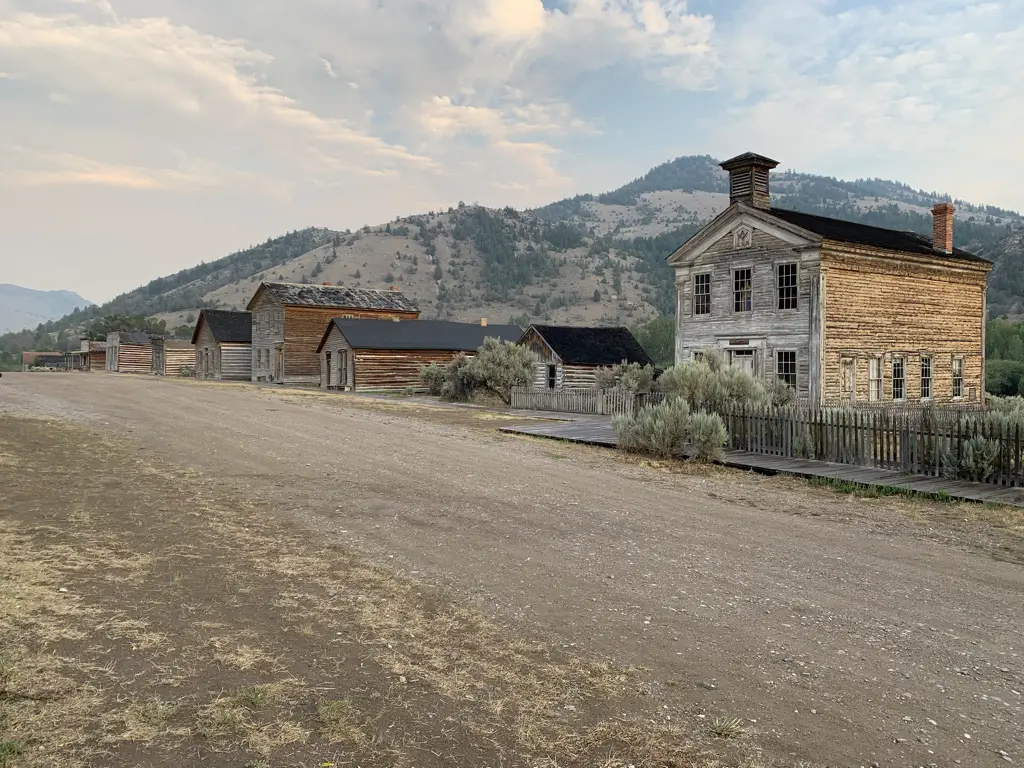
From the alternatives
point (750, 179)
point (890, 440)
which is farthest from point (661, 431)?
point (750, 179)

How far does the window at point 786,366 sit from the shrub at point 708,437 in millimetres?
11709

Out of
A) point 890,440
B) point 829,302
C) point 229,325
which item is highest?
point 229,325

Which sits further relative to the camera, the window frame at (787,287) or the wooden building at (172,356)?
the wooden building at (172,356)

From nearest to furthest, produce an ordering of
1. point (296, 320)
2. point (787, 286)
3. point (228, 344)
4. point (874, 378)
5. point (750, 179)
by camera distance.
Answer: point (787, 286)
point (874, 378)
point (750, 179)
point (296, 320)
point (228, 344)

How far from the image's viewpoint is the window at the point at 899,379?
1126 inches

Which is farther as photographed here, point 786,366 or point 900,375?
point 900,375

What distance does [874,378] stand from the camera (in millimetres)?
27859

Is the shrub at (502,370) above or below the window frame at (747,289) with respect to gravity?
below

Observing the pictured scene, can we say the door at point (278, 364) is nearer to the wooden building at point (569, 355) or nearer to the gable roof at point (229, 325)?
the gable roof at point (229, 325)

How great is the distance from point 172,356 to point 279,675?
80.4 meters

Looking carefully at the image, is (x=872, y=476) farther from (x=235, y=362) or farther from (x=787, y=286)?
(x=235, y=362)

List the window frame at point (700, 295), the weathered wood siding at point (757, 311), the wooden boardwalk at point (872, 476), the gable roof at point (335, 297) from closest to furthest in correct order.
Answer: the wooden boardwalk at point (872, 476), the weathered wood siding at point (757, 311), the window frame at point (700, 295), the gable roof at point (335, 297)

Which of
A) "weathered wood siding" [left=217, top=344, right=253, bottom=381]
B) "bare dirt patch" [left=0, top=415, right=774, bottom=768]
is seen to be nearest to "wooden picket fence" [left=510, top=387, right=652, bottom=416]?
"bare dirt patch" [left=0, top=415, right=774, bottom=768]

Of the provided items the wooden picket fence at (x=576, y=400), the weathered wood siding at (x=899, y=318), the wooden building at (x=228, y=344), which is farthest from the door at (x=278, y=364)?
the weathered wood siding at (x=899, y=318)
